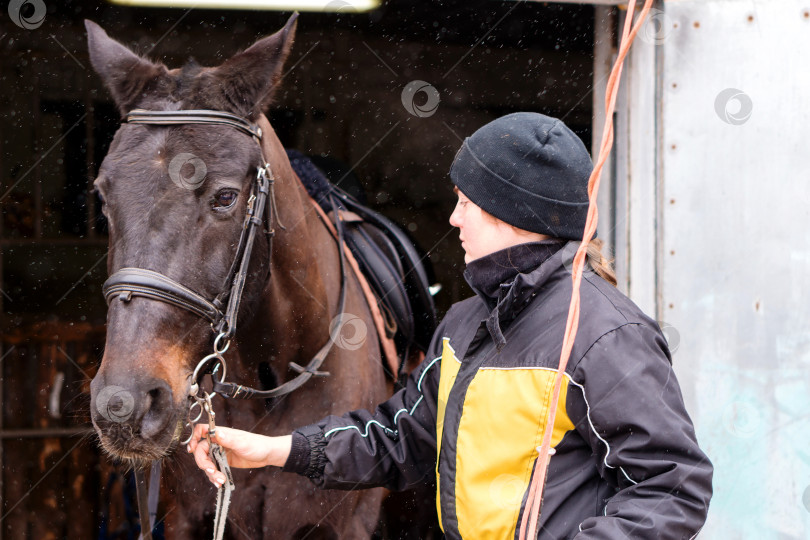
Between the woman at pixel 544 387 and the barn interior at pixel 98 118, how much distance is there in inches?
104

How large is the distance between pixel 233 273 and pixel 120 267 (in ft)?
0.90

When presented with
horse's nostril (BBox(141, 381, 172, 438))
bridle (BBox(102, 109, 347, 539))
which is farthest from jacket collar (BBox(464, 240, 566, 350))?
horse's nostril (BBox(141, 381, 172, 438))

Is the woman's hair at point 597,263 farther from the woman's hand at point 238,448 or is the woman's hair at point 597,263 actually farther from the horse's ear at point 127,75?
the horse's ear at point 127,75

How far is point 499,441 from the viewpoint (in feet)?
4.75

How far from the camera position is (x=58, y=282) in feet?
18.6

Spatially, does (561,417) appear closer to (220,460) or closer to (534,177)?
(534,177)

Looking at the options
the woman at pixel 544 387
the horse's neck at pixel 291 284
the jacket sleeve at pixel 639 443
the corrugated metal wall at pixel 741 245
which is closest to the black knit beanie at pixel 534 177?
the woman at pixel 544 387

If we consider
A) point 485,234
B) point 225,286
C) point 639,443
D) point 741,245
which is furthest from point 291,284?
point 741,245

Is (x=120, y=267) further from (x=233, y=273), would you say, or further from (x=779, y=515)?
(x=779, y=515)

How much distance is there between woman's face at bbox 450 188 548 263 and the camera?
1.54 metres

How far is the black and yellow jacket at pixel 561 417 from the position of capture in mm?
1269

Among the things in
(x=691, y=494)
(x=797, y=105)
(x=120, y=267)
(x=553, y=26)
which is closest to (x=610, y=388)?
(x=691, y=494)

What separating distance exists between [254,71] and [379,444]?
41.8 inches

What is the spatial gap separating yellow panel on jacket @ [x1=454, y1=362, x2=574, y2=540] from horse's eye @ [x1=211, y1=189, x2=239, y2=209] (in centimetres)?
76
